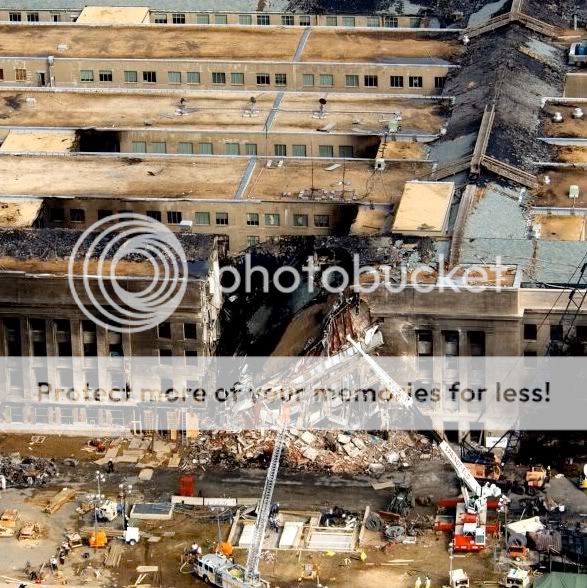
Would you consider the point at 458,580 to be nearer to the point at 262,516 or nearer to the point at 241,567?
the point at 262,516

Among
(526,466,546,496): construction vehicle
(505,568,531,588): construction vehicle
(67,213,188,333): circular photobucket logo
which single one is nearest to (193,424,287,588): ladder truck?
(505,568,531,588): construction vehicle

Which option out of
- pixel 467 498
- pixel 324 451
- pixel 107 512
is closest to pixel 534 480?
pixel 467 498

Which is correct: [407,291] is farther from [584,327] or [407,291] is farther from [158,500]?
[158,500]

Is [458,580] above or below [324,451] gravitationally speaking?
below

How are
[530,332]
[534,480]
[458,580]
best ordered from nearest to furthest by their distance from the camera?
[458,580] < [534,480] < [530,332]

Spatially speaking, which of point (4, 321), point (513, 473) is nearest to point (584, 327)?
point (513, 473)

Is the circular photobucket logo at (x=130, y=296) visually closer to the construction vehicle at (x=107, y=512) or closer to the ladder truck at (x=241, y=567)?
the construction vehicle at (x=107, y=512)

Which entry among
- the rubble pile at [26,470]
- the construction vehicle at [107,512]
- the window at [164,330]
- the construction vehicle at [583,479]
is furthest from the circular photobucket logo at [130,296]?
the construction vehicle at [583,479]
